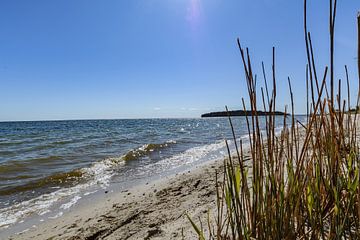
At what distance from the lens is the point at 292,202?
1282mm

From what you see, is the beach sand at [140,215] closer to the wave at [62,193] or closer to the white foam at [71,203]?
the white foam at [71,203]

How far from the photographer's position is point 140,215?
316cm

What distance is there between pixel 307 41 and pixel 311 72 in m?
0.17

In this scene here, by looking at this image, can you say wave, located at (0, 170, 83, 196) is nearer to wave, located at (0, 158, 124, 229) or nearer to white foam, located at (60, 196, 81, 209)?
wave, located at (0, 158, 124, 229)

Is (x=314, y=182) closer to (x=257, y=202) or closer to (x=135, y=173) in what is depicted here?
(x=257, y=202)

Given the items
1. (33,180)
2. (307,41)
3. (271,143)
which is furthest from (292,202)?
(33,180)

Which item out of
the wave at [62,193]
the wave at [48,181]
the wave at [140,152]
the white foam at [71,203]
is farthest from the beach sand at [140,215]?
the wave at [140,152]

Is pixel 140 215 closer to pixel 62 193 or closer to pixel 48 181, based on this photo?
pixel 62 193

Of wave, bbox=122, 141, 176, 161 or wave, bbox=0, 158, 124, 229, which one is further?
wave, bbox=122, 141, 176, 161

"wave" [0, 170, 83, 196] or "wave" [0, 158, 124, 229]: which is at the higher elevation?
"wave" [0, 170, 83, 196]

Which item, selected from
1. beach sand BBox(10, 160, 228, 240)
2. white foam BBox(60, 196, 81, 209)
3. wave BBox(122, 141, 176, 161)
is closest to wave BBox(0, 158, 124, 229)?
white foam BBox(60, 196, 81, 209)

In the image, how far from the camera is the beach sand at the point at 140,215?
2.58 m

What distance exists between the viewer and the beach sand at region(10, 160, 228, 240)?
258 cm

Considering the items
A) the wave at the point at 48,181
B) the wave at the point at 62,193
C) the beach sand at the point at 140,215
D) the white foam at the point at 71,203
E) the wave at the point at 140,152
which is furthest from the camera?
the wave at the point at 140,152
